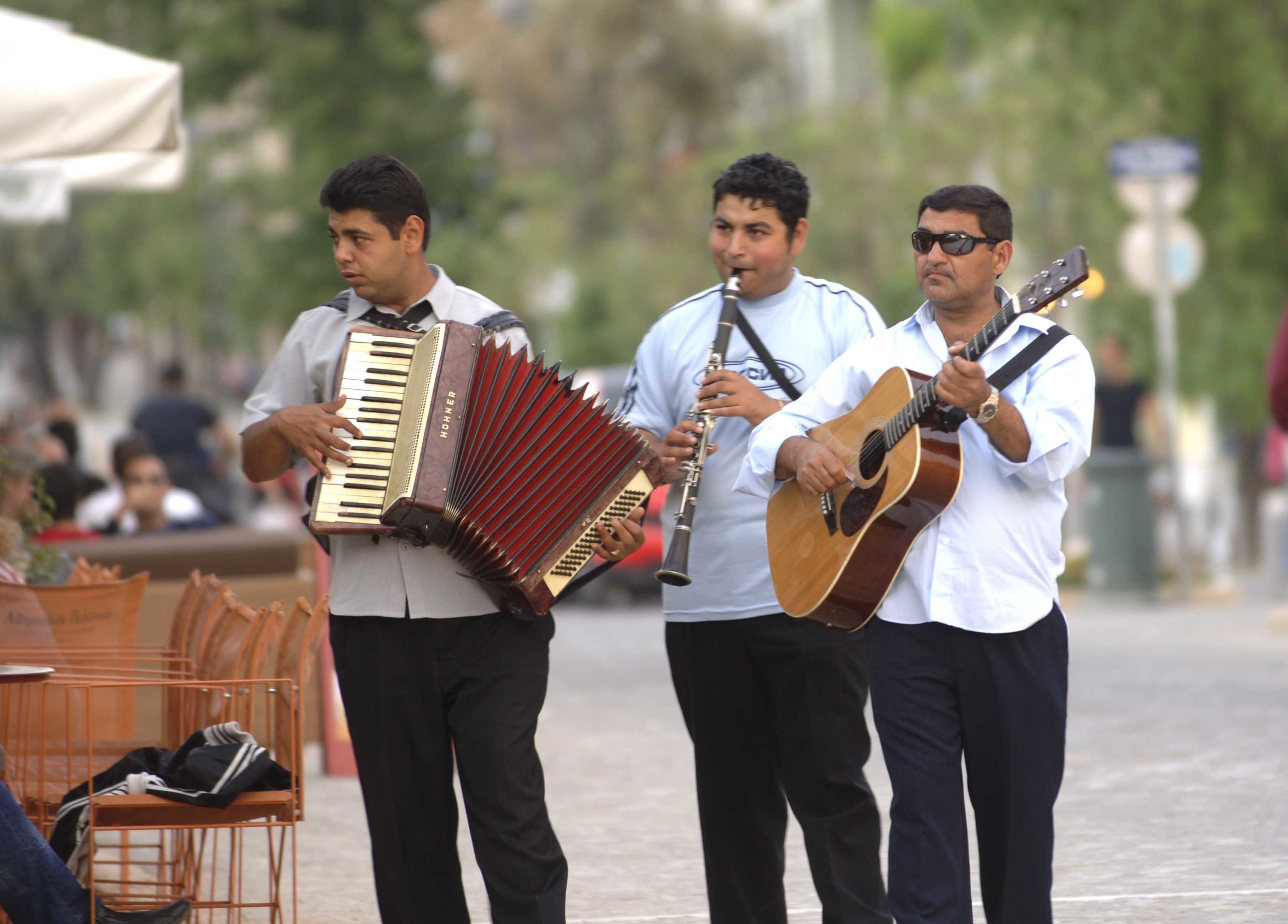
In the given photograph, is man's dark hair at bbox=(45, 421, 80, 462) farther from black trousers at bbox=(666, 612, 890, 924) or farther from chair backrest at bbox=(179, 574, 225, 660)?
black trousers at bbox=(666, 612, 890, 924)

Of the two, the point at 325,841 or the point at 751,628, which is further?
the point at 325,841

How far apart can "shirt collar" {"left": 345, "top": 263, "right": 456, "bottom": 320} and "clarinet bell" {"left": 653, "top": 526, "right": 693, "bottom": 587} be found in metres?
0.81

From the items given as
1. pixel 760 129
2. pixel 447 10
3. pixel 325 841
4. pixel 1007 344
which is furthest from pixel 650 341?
pixel 447 10

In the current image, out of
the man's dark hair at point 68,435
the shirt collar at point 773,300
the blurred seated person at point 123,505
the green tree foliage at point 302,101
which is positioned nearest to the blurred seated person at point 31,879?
the shirt collar at point 773,300

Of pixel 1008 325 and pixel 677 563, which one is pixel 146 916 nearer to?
pixel 677 563

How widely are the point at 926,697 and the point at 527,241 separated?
26.9m

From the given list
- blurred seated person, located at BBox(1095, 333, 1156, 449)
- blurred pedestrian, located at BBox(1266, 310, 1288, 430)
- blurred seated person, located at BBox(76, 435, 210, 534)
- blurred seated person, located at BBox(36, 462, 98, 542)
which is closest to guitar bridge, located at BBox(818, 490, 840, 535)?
blurred pedestrian, located at BBox(1266, 310, 1288, 430)

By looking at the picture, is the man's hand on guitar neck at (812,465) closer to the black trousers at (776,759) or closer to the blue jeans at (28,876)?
the black trousers at (776,759)

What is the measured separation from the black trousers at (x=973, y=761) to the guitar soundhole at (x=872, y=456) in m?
0.37

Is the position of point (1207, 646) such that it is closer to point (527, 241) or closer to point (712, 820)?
point (712, 820)

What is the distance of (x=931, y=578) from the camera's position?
4.71 m

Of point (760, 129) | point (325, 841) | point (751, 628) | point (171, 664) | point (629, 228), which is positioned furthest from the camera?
point (629, 228)

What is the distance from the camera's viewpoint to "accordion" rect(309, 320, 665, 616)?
4.60 meters

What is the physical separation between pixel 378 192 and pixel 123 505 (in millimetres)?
6867
